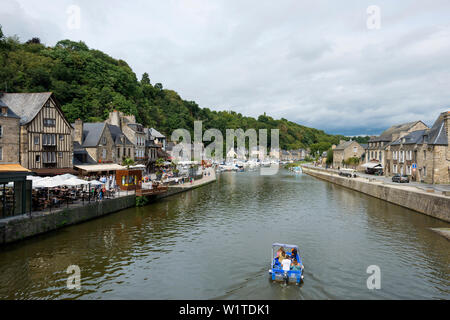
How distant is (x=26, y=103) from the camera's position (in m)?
34.1

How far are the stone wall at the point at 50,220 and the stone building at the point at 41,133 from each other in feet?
29.6

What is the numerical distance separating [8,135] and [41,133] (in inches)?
160

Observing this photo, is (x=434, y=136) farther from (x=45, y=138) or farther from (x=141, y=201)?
(x=45, y=138)

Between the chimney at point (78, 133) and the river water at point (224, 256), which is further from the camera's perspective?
the chimney at point (78, 133)

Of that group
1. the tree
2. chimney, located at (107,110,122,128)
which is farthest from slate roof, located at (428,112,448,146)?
the tree

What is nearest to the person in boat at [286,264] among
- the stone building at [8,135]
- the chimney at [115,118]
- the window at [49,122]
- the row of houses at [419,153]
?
the stone building at [8,135]

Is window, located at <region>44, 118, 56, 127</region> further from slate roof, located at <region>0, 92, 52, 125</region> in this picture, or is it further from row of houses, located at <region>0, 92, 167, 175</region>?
slate roof, located at <region>0, 92, 52, 125</region>

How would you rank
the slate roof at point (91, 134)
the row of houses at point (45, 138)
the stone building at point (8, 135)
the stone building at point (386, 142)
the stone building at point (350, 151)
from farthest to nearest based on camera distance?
the stone building at point (350, 151), the stone building at point (386, 142), the slate roof at point (91, 134), the row of houses at point (45, 138), the stone building at point (8, 135)

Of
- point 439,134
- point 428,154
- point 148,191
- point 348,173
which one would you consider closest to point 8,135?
point 148,191

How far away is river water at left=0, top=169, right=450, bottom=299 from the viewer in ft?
47.9

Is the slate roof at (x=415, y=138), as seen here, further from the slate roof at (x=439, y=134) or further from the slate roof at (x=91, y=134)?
the slate roof at (x=91, y=134)

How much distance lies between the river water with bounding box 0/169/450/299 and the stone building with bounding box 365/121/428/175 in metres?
33.5

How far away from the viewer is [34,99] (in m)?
34.3

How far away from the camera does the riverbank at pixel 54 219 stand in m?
19.5
